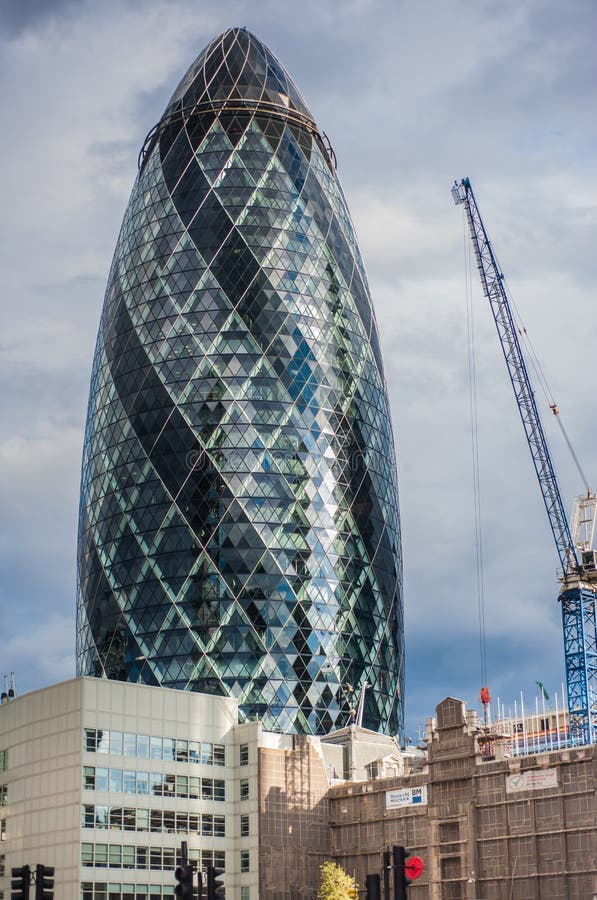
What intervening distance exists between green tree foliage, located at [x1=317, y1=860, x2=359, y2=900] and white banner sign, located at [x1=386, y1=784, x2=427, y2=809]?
18.0ft

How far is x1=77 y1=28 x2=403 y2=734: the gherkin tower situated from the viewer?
116 m

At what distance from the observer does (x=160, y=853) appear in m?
88.9

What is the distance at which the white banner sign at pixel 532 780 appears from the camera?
82625mm

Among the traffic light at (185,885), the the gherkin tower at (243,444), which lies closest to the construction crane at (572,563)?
the the gherkin tower at (243,444)

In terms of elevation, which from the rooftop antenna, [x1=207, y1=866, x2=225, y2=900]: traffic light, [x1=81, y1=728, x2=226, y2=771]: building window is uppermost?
the rooftop antenna

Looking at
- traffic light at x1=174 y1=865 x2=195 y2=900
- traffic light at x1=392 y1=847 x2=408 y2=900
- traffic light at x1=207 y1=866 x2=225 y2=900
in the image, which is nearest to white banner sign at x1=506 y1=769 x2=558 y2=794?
traffic light at x1=392 y1=847 x2=408 y2=900

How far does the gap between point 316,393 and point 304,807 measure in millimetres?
39253

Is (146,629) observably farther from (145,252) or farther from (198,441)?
(145,252)

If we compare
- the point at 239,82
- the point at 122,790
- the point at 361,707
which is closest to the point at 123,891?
the point at 122,790

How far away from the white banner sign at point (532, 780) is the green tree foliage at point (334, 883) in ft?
41.2

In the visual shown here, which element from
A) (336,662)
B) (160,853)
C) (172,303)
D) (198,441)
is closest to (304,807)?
(160,853)

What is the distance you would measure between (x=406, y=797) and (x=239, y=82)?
74.0m

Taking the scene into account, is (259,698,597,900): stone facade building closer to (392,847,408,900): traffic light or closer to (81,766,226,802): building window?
(81,766,226,802): building window

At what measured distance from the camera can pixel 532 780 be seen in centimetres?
8375
